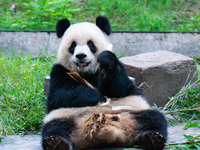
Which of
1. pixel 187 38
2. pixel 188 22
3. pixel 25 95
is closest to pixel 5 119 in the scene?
pixel 25 95

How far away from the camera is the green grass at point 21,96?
357 centimetres

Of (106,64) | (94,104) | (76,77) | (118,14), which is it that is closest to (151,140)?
(94,104)

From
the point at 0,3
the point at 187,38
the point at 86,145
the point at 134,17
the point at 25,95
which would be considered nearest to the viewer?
the point at 86,145

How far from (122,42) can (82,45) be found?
3.38 m

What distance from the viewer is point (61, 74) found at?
3123 mm

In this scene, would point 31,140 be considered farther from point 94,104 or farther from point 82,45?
point 82,45

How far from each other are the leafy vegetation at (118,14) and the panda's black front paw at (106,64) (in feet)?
15.0

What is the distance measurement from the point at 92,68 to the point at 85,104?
439 millimetres

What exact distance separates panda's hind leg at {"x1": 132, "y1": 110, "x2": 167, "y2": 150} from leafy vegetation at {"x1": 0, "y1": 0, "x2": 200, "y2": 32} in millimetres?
4894

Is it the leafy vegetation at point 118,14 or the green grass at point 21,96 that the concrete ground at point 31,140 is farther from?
the leafy vegetation at point 118,14

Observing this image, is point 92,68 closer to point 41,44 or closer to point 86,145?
point 86,145

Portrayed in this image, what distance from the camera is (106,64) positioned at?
288 centimetres

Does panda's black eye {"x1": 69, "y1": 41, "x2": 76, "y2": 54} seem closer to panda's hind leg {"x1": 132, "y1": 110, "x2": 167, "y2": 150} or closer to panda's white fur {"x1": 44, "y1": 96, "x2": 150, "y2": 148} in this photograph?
panda's white fur {"x1": 44, "y1": 96, "x2": 150, "y2": 148}

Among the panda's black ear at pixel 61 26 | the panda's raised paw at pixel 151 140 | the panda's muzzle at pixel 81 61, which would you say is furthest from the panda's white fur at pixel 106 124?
the panda's black ear at pixel 61 26
